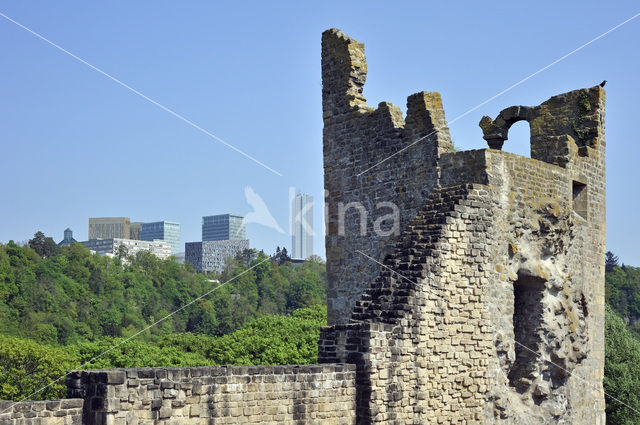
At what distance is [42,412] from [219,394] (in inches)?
82.3

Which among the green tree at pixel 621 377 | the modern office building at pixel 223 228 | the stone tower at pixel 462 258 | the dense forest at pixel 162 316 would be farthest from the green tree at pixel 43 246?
the stone tower at pixel 462 258

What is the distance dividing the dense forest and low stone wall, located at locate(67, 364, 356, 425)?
14252 mm

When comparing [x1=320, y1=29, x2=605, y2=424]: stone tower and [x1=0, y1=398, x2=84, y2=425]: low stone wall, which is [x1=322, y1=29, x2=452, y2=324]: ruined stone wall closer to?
[x1=320, y1=29, x2=605, y2=424]: stone tower

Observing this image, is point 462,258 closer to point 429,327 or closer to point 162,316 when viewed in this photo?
point 429,327

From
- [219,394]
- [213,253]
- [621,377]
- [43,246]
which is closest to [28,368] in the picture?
[621,377]

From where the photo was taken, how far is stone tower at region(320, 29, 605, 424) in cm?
1352

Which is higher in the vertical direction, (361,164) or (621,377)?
(361,164)

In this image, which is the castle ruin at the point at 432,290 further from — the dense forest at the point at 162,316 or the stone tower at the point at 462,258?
the dense forest at the point at 162,316

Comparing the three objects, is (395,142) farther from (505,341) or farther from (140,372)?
(140,372)

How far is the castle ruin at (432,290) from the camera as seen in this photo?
11.2 metres

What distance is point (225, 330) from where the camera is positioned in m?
94.7

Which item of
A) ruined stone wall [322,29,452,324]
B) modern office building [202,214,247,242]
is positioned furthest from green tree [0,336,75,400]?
modern office building [202,214,247,242]

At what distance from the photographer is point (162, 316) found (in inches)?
3920

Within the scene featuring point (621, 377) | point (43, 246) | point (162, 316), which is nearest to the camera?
point (621, 377)
